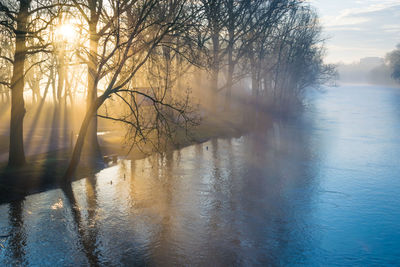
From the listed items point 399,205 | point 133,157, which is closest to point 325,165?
point 399,205

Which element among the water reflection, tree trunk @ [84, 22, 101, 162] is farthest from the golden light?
the water reflection

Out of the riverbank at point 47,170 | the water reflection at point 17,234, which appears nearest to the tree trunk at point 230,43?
the riverbank at point 47,170

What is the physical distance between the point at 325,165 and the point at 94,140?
13968 millimetres

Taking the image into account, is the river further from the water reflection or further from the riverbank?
the riverbank

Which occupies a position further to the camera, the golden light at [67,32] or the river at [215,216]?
the golden light at [67,32]

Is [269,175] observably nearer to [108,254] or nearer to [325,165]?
[325,165]

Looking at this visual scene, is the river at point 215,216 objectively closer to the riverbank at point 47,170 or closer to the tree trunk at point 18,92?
the riverbank at point 47,170

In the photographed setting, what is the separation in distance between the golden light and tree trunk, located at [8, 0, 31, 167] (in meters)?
1.42

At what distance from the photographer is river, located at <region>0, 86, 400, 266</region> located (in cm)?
1102

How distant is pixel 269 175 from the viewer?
21078mm

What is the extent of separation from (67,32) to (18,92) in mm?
3470

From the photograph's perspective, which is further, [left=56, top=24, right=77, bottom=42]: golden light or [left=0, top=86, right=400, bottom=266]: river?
[left=56, top=24, right=77, bottom=42]: golden light

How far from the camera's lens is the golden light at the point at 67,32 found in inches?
666

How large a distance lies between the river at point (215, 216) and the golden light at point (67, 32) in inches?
259
